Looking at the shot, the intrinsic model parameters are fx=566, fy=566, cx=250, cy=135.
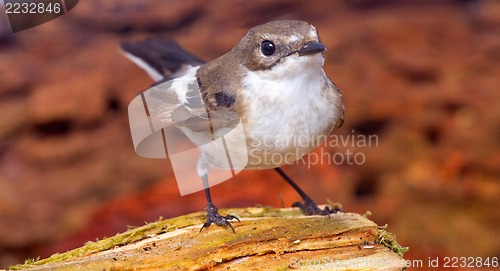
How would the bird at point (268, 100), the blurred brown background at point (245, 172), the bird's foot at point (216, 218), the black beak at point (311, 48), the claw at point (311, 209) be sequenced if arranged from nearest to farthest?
the black beak at point (311, 48) → the bird at point (268, 100) → the bird's foot at point (216, 218) → the claw at point (311, 209) → the blurred brown background at point (245, 172)

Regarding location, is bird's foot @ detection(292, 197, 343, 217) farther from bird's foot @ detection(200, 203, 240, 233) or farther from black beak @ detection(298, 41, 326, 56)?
black beak @ detection(298, 41, 326, 56)

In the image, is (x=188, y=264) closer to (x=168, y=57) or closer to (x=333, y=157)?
(x=168, y=57)

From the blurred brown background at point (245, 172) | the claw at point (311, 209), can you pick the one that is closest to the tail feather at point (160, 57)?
the blurred brown background at point (245, 172)

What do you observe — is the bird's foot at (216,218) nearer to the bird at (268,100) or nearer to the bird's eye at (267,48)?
the bird at (268,100)

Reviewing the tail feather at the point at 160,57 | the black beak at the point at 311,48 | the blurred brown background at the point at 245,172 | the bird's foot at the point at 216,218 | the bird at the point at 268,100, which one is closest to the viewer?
the black beak at the point at 311,48

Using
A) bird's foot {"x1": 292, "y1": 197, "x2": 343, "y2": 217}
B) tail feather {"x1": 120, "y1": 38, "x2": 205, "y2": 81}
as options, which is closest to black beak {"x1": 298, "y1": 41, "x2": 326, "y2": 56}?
bird's foot {"x1": 292, "y1": 197, "x2": 343, "y2": 217}

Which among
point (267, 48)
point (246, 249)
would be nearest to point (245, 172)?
point (246, 249)
